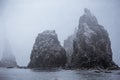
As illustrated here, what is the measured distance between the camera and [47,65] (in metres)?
153

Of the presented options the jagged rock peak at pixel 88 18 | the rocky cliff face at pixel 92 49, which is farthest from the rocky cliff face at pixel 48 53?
the jagged rock peak at pixel 88 18

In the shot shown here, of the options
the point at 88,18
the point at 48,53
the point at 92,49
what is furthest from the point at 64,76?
the point at 88,18

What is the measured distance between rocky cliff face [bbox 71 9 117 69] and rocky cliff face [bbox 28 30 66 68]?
522 inches

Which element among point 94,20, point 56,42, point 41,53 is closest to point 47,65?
point 41,53

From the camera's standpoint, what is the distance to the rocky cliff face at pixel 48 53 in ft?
501

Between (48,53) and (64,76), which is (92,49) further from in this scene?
(64,76)

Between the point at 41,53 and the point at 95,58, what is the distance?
38.0 m

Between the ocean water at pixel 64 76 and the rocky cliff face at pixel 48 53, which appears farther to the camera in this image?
the rocky cliff face at pixel 48 53

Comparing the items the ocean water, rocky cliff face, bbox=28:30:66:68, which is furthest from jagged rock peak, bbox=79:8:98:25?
the ocean water

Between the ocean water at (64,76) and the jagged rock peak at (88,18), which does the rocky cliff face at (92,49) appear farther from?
the ocean water at (64,76)

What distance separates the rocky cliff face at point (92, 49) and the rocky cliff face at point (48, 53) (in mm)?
13269

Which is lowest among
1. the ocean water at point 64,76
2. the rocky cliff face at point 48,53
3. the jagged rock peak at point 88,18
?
the ocean water at point 64,76

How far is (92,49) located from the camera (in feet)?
456

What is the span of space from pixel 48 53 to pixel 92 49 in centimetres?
3054
